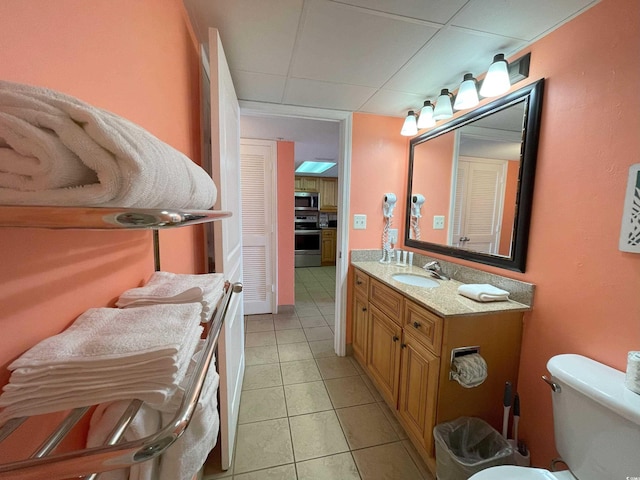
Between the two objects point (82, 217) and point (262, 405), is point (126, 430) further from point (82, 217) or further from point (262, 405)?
point (262, 405)

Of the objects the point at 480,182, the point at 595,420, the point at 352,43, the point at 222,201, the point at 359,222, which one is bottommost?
the point at 595,420

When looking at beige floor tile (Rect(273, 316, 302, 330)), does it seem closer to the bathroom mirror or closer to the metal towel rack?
the bathroom mirror

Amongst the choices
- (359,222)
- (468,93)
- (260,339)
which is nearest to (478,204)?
(468,93)

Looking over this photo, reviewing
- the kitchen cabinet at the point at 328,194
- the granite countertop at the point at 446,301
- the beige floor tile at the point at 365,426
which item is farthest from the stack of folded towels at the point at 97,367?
the kitchen cabinet at the point at 328,194

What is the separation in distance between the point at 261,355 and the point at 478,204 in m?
2.12

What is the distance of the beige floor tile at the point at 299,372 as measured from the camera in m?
1.96

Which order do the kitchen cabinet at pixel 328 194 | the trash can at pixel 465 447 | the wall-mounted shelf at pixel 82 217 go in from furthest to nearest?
the kitchen cabinet at pixel 328 194, the trash can at pixel 465 447, the wall-mounted shelf at pixel 82 217

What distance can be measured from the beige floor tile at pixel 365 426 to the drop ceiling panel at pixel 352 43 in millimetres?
2142

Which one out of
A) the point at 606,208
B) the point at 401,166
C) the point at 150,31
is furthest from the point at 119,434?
the point at 401,166

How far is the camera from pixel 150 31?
0.80 metres

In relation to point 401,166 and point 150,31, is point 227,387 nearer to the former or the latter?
point 150,31

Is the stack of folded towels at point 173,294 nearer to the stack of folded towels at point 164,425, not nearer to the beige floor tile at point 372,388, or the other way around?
the stack of folded towels at point 164,425

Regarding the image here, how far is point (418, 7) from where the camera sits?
101 centimetres

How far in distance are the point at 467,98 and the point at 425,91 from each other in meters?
0.34
